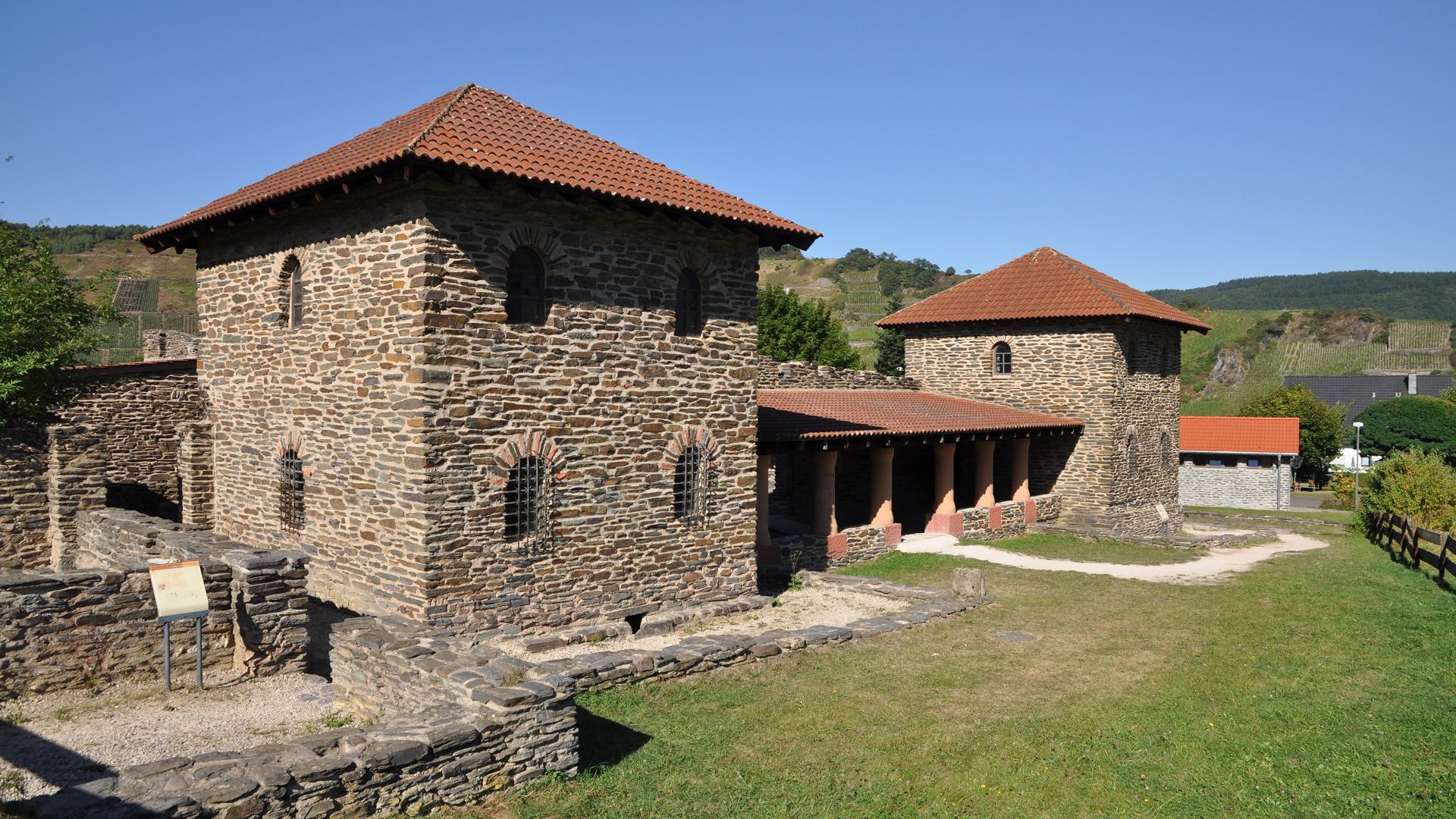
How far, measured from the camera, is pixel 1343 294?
461 feet

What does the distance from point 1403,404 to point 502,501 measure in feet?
175

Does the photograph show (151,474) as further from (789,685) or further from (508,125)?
(789,685)

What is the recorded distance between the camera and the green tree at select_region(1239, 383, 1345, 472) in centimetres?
4709

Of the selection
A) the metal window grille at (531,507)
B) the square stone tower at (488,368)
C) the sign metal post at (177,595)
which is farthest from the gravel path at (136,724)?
the metal window grille at (531,507)

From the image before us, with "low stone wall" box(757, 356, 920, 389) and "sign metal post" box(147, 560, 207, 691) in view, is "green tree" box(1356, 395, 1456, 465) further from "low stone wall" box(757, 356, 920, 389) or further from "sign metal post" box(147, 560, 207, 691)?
"sign metal post" box(147, 560, 207, 691)

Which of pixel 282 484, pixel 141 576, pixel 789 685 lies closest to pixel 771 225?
pixel 789 685

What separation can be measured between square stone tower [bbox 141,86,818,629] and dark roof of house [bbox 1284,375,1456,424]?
194ft

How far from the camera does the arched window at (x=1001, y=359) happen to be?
80.4 ft

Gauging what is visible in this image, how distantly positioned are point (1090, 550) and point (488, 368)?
49.5 feet

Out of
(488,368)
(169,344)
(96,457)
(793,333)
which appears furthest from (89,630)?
(793,333)

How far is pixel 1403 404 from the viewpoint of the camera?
48188mm

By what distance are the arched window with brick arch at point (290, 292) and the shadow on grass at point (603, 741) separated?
23.3 ft

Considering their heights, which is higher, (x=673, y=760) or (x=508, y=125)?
(x=508, y=125)

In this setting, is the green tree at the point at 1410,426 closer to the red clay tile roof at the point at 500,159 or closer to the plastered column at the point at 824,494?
the plastered column at the point at 824,494
